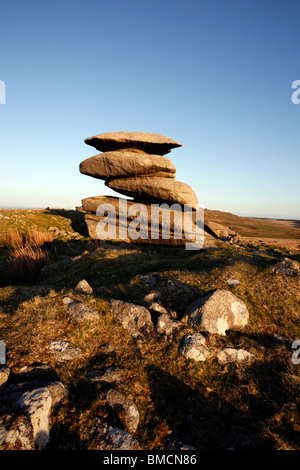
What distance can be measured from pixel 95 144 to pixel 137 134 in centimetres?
482

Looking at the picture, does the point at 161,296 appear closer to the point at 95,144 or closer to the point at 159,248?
the point at 159,248

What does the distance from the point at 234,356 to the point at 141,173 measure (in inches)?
808

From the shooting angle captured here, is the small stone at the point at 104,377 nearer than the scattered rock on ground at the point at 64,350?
Yes

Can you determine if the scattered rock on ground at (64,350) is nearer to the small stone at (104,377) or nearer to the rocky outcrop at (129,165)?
the small stone at (104,377)

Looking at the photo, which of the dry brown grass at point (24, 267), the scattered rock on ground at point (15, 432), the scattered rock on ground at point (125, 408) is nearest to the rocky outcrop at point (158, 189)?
the dry brown grass at point (24, 267)

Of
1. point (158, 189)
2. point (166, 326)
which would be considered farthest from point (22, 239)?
point (166, 326)

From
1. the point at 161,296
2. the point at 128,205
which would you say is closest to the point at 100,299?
the point at 161,296

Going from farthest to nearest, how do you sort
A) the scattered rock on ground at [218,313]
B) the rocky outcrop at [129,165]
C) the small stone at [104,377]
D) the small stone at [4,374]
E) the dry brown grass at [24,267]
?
the rocky outcrop at [129,165] → the dry brown grass at [24,267] → the scattered rock on ground at [218,313] → the small stone at [104,377] → the small stone at [4,374]

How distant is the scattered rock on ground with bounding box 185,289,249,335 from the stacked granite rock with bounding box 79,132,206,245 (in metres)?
14.8

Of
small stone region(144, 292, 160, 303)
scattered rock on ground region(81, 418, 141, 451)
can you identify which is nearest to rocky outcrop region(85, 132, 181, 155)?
small stone region(144, 292, 160, 303)

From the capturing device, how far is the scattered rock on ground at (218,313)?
6566 mm

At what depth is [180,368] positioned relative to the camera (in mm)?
5324

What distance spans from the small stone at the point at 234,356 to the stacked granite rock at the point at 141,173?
1625 centimetres

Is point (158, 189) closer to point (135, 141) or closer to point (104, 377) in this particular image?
point (135, 141)
